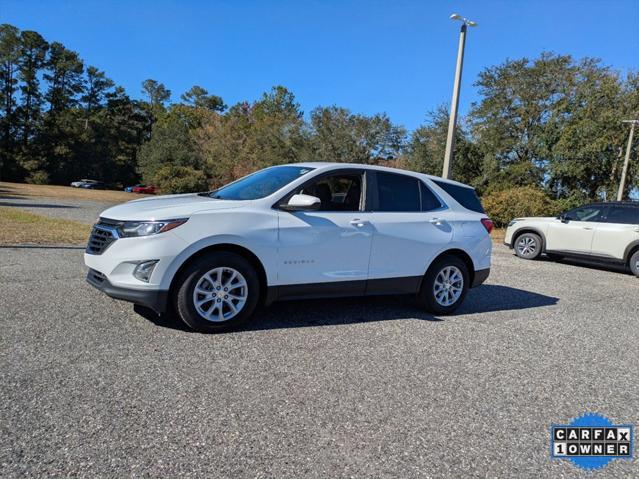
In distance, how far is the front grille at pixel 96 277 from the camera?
4.52 m

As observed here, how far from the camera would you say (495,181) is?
25.4 metres

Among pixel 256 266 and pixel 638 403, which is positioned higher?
pixel 256 266

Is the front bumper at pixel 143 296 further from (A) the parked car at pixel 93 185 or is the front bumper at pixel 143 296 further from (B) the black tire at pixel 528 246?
(A) the parked car at pixel 93 185

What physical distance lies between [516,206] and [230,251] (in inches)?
732

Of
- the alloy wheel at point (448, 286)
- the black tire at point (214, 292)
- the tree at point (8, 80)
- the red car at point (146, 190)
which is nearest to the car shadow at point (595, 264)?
the alloy wheel at point (448, 286)

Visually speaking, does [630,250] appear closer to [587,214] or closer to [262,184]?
[587,214]

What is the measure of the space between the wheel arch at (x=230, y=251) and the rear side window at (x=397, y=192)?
1.63 metres

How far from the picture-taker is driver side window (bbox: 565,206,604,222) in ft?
36.8

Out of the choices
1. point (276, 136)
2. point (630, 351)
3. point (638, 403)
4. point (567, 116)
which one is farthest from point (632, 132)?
point (276, 136)

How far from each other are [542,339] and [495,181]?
2178cm

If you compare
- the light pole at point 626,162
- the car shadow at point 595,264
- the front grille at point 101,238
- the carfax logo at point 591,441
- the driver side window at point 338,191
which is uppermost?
the light pole at point 626,162

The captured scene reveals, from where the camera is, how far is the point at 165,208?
180 inches

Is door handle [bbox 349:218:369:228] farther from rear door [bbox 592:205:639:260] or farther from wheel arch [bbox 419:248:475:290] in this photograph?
rear door [bbox 592:205:639:260]

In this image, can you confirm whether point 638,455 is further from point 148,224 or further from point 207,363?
point 148,224
